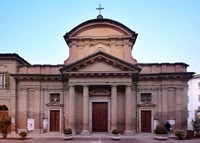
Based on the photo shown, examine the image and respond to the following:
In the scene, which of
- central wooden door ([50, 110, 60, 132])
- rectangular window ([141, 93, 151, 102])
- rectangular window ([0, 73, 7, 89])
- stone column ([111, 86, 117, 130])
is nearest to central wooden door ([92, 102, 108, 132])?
stone column ([111, 86, 117, 130])

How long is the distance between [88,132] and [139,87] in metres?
7.83

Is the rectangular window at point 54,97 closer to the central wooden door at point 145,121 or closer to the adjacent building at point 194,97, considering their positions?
the central wooden door at point 145,121

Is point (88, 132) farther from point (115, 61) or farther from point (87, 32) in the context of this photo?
point (87, 32)

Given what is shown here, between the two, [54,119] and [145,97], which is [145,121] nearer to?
[145,97]

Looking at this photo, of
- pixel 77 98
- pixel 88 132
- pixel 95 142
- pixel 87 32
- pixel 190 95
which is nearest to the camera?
pixel 95 142

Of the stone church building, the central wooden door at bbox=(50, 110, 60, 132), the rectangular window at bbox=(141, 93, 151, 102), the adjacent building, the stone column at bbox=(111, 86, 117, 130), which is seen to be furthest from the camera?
the adjacent building

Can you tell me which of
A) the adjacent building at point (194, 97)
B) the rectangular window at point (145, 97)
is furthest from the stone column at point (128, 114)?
the adjacent building at point (194, 97)

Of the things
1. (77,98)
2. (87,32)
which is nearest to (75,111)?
(77,98)

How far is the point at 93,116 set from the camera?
99.8 feet

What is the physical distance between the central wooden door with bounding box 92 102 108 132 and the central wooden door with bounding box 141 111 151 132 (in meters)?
4.13

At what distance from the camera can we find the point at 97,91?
99.4ft

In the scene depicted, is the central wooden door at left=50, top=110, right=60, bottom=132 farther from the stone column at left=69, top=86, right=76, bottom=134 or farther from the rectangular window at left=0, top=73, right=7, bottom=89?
the rectangular window at left=0, top=73, right=7, bottom=89

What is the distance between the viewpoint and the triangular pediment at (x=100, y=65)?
2859cm

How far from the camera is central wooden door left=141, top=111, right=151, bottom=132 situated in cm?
3042
